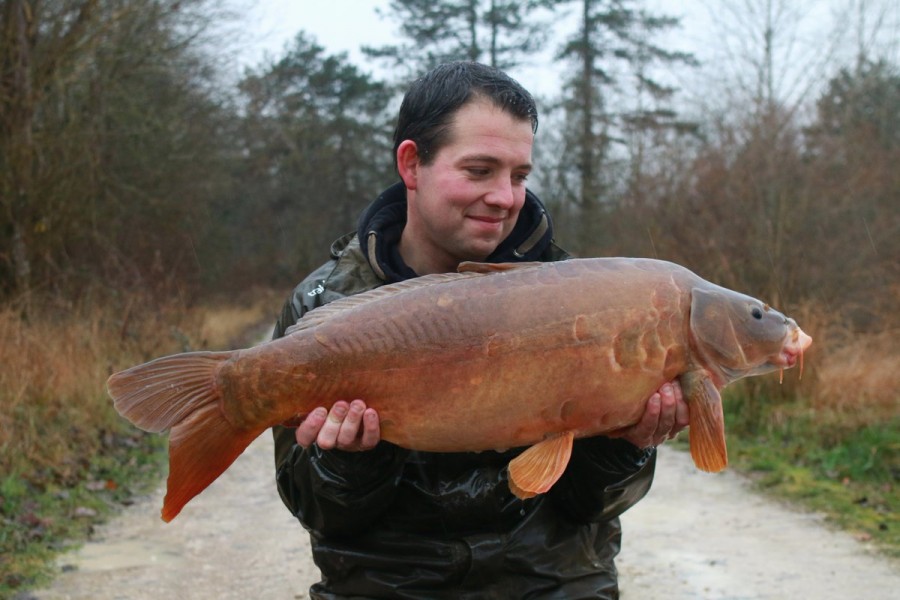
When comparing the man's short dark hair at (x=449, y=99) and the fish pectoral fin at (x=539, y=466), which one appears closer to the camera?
the fish pectoral fin at (x=539, y=466)

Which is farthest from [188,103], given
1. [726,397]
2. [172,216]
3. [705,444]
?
[705,444]

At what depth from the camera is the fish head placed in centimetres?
237

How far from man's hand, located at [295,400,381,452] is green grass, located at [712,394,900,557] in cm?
408

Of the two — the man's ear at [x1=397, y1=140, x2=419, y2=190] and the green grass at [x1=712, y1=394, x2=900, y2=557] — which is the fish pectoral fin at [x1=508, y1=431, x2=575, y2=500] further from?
the green grass at [x1=712, y1=394, x2=900, y2=557]

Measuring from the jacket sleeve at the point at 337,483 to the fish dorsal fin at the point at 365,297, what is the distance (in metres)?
0.34

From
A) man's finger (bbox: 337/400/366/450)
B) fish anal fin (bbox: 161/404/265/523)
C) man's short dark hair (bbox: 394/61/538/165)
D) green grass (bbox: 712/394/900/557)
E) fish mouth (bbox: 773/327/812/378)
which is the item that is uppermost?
man's short dark hair (bbox: 394/61/538/165)

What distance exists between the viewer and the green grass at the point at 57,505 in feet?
16.2

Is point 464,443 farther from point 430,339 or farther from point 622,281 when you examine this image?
point 622,281

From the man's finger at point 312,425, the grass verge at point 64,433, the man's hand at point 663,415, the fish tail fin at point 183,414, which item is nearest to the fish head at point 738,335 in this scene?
the man's hand at point 663,415

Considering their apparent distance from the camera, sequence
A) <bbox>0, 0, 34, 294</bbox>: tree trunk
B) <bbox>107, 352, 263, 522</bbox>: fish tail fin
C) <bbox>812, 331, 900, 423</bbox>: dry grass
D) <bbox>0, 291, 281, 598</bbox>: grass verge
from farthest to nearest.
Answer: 1. <bbox>0, 0, 34, 294</bbox>: tree trunk
2. <bbox>812, 331, 900, 423</bbox>: dry grass
3. <bbox>0, 291, 281, 598</bbox>: grass verge
4. <bbox>107, 352, 263, 522</bbox>: fish tail fin

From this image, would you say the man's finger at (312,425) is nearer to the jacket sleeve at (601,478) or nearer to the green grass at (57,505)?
the jacket sleeve at (601,478)

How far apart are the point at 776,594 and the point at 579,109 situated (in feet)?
78.9

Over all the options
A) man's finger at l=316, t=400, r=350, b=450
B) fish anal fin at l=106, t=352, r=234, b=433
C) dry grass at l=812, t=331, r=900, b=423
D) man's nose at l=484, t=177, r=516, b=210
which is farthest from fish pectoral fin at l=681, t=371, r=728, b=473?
dry grass at l=812, t=331, r=900, b=423

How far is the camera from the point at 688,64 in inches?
1069
